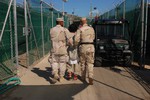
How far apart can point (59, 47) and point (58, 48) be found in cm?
4

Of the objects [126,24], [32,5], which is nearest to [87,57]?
[126,24]

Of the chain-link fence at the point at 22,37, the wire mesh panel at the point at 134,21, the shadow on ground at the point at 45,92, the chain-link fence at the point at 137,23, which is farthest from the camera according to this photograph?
the wire mesh panel at the point at 134,21

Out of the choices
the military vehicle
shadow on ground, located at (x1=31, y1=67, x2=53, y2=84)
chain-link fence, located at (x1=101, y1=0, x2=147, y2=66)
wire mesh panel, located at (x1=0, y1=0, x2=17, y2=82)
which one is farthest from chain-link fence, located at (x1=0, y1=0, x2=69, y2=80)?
chain-link fence, located at (x1=101, y1=0, x2=147, y2=66)

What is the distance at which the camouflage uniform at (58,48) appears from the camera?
9102 mm

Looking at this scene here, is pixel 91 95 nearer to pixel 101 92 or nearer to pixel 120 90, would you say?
pixel 101 92

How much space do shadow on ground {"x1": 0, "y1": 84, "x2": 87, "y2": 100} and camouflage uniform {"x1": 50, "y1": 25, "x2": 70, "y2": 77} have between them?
65 cm

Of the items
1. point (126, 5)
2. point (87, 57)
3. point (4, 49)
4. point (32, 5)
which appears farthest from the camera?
point (126, 5)

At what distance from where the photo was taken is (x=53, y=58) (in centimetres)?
920

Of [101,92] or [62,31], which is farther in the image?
[62,31]

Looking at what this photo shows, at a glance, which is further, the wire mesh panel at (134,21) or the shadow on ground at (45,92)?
the wire mesh panel at (134,21)

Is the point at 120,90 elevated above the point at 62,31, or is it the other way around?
the point at 62,31

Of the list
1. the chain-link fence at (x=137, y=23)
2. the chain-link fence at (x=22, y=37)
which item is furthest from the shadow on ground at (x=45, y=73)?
the chain-link fence at (x=137, y=23)

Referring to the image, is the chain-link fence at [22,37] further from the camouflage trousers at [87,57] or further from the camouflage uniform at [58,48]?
the camouflage trousers at [87,57]

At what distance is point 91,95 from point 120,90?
0.95m
